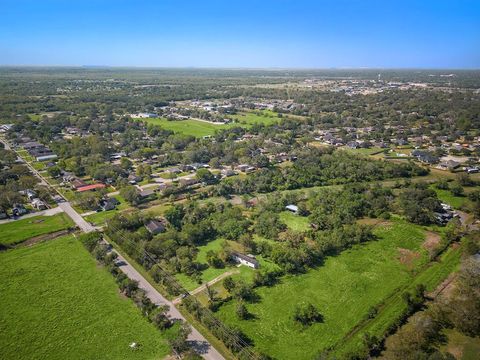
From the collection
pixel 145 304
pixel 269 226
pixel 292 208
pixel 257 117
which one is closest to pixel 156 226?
pixel 145 304

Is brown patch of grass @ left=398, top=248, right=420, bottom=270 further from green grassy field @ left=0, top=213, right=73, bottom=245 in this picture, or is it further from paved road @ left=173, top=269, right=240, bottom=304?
green grassy field @ left=0, top=213, right=73, bottom=245

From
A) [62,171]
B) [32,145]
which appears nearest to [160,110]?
[32,145]

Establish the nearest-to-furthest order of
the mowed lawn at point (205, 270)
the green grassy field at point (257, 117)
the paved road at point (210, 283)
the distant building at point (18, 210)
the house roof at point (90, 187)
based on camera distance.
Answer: the paved road at point (210, 283) → the mowed lawn at point (205, 270) → the distant building at point (18, 210) → the house roof at point (90, 187) → the green grassy field at point (257, 117)

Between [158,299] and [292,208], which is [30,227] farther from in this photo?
[292,208]

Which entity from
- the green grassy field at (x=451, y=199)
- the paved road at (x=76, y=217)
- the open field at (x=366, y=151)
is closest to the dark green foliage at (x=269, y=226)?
the paved road at (x=76, y=217)

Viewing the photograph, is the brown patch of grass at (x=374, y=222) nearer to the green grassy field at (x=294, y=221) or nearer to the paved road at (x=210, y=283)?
the green grassy field at (x=294, y=221)

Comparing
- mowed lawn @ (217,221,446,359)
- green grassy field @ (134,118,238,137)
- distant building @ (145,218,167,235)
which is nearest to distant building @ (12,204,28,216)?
distant building @ (145,218,167,235)
